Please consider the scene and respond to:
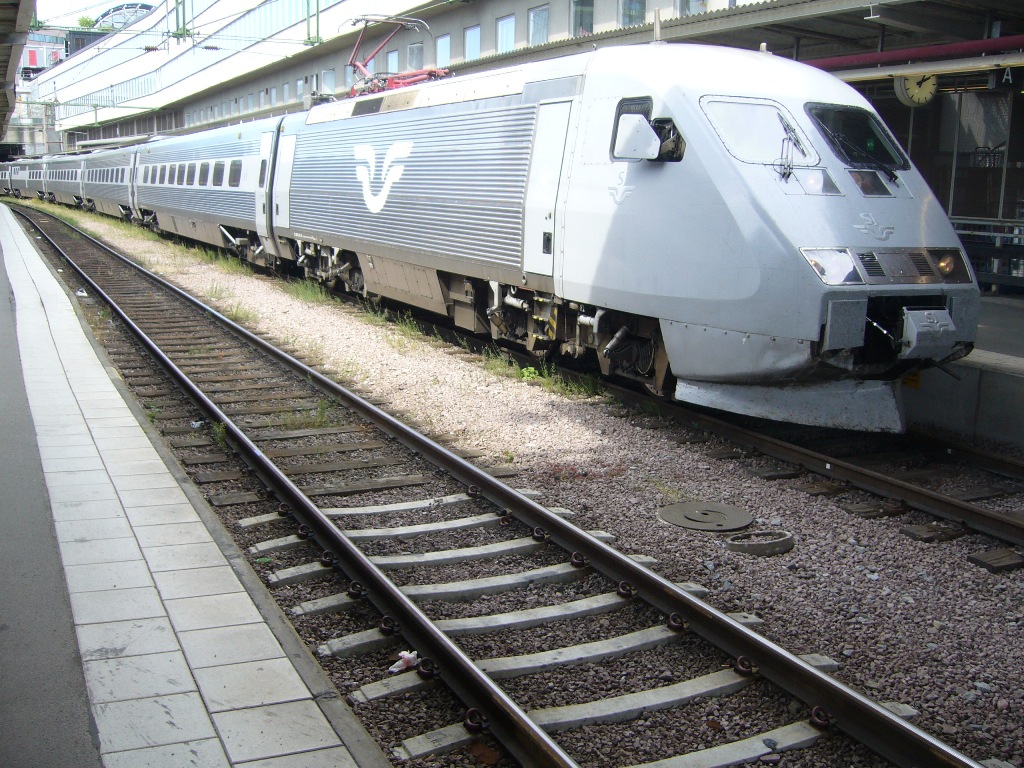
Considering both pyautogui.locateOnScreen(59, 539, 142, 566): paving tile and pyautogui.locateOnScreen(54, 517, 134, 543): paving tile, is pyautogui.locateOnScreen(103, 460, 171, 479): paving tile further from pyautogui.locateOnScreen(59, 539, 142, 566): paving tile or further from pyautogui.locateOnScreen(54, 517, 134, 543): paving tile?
pyautogui.locateOnScreen(59, 539, 142, 566): paving tile

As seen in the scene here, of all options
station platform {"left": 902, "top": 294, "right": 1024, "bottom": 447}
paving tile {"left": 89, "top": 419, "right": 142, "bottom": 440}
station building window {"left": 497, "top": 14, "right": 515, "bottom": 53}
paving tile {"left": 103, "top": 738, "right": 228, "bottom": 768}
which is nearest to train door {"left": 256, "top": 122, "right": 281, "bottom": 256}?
station building window {"left": 497, "top": 14, "right": 515, "bottom": 53}

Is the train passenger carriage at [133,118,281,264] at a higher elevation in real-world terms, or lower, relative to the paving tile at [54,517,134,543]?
higher

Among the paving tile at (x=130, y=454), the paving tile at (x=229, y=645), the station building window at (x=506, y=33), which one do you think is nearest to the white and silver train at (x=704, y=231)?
the paving tile at (x=130, y=454)

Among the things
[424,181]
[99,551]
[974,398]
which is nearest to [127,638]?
[99,551]

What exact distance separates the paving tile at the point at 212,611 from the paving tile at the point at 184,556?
1.44 feet

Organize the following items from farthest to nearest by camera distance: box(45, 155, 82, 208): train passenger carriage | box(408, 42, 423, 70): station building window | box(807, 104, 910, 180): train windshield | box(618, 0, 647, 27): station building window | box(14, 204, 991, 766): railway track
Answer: box(45, 155, 82, 208): train passenger carriage, box(408, 42, 423, 70): station building window, box(618, 0, 647, 27): station building window, box(807, 104, 910, 180): train windshield, box(14, 204, 991, 766): railway track

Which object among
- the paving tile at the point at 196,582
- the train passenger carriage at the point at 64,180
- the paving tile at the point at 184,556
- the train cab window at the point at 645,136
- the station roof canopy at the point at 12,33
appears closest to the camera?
the paving tile at the point at 196,582

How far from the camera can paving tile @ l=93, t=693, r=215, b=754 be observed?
3441 millimetres

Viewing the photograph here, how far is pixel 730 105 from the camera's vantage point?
7.30 metres

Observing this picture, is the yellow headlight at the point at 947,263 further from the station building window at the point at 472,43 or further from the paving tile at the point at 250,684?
the station building window at the point at 472,43

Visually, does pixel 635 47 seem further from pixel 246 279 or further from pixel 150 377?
pixel 246 279

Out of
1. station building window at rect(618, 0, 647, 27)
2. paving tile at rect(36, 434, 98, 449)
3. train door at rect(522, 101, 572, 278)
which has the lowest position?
paving tile at rect(36, 434, 98, 449)

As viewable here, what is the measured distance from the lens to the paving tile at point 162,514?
5758 millimetres

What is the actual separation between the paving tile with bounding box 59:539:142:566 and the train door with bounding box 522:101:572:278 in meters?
4.68
